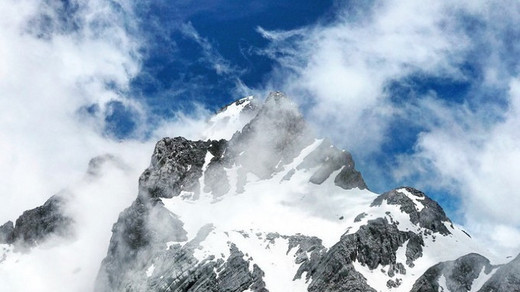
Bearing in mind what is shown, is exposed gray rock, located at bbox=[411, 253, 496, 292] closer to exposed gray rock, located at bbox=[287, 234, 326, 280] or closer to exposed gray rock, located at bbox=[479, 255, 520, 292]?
exposed gray rock, located at bbox=[479, 255, 520, 292]

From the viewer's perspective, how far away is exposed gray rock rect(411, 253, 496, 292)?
135m

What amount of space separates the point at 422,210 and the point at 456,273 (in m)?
29.1

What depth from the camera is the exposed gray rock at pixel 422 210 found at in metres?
160

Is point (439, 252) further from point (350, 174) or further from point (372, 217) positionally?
point (350, 174)

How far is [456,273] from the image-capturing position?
13750 centimetres

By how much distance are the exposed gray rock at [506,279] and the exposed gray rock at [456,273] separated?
4.98 metres

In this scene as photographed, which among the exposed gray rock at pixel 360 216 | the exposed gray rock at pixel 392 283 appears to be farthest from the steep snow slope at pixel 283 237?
the exposed gray rock at pixel 360 216

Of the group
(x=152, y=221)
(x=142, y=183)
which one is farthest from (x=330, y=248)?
(x=142, y=183)

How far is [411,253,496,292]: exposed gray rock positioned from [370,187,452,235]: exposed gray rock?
62.6ft

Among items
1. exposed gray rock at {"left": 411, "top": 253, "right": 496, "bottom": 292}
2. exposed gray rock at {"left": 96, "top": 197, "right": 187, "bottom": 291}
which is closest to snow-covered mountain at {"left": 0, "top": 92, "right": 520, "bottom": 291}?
exposed gray rock at {"left": 411, "top": 253, "right": 496, "bottom": 292}

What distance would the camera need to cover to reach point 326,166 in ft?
643

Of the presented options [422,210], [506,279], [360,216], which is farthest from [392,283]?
[422,210]

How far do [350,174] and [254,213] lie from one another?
3897 cm

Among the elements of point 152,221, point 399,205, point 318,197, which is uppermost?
point 152,221
